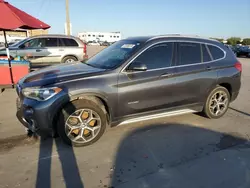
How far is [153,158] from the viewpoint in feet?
10.5

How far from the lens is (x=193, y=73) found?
13.9 ft

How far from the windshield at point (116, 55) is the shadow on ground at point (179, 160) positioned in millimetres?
1354

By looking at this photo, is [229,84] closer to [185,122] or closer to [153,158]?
[185,122]

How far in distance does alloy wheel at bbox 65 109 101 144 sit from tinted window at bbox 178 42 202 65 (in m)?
1.95

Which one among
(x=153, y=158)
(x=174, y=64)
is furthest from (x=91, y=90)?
(x=174, y=64)

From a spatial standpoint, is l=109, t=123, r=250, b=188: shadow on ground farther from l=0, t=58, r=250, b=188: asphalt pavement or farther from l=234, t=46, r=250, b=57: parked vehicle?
l=234, t=46, r=250, b=57: parked vehicle

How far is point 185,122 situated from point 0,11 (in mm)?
5317

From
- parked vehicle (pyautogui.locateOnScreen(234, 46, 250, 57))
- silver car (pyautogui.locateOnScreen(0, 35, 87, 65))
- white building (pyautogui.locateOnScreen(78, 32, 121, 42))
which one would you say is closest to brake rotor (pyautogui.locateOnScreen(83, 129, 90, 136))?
silver car (pyautogui.locateOnScreen(0, 35, 87, 65))

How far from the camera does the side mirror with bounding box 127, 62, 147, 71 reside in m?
3.59

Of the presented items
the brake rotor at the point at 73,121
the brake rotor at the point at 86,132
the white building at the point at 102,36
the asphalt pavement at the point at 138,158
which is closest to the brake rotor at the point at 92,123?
the brake rotor at the point at 86,132

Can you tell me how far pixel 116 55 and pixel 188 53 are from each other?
143 cm

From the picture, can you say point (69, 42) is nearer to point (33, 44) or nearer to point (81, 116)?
point (33, 44)

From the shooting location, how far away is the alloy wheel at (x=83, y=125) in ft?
11.3

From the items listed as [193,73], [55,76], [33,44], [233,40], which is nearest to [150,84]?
[193,73]
